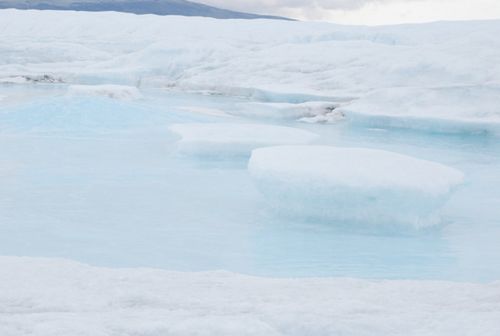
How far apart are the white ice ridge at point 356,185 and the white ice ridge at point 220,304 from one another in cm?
186

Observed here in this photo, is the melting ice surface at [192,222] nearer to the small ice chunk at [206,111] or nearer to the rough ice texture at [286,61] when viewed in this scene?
the rough ice texture at [286,61]

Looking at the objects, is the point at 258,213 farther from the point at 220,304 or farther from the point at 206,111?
the point at 206,111

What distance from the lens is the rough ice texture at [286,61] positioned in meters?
12.9

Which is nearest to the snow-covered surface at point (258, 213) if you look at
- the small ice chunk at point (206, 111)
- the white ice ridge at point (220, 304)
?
the white ice ridge at point (220, 304)

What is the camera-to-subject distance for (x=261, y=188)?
569 cm

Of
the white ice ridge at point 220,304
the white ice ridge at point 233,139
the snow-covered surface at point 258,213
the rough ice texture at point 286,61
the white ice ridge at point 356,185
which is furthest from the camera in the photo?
the rough ice texture at point 286,61

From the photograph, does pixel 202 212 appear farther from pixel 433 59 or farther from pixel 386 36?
pixel 386 36

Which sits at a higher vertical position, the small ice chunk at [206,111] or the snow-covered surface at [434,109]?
the snow-covered surface at [434,109]

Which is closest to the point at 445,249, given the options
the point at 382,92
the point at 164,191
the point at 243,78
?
the point at 164,191

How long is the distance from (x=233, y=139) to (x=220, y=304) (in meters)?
5.75

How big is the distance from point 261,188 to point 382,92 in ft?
27.1

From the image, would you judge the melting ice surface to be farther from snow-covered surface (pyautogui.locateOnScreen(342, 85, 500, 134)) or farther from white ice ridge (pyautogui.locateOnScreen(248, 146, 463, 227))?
snow-covered surface (pyautogui.locateOnScreen(342, 85, 500, 134))

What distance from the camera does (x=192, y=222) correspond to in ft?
18.3

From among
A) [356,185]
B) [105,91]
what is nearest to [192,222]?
[356,185]
